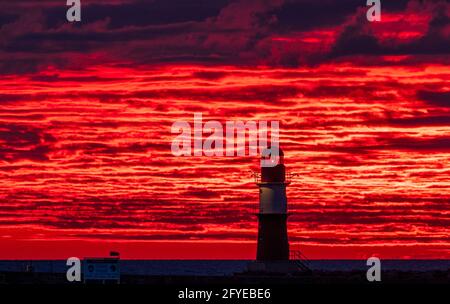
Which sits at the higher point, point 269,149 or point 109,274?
point 269,149

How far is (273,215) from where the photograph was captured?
67.9m

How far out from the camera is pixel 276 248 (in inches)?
2694

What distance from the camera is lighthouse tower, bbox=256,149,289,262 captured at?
223 ft

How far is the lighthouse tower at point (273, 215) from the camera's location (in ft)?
223

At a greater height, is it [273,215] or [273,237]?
[273,215]
